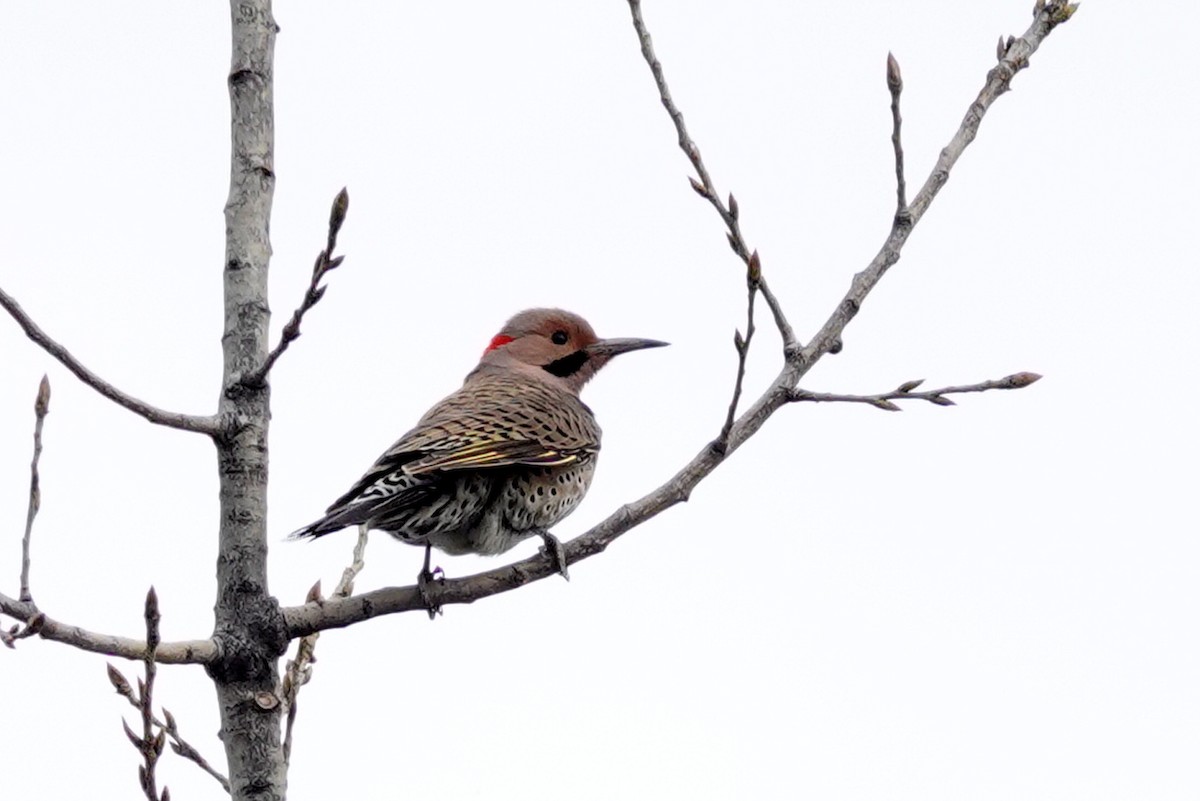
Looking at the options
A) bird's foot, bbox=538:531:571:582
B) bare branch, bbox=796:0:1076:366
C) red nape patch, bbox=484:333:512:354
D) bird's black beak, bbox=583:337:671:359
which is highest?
red nape patch, bbox=484:333:512:354

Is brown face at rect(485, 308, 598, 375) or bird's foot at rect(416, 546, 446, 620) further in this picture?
brown face at rect(485, 308, 598, 375)

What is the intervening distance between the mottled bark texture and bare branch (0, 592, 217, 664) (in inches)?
5.1

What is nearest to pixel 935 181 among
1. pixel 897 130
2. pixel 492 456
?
pixel 897 130

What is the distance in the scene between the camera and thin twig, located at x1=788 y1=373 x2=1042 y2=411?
3744 mm

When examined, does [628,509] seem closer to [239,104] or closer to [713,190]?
[713,190]

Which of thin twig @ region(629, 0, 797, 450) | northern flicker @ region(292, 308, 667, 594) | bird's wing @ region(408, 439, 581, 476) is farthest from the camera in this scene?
bird's wing @ region(408, 439, 581, 476)

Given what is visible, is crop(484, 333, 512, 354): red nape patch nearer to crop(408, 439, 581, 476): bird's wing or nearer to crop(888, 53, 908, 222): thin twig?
crop(408, 439, 581, 476): bird's wing

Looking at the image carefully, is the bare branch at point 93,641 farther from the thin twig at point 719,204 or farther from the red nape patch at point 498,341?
the red nape patch at point 498,341

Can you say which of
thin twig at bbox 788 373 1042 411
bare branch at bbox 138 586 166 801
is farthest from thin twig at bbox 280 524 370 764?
thin twig at bbox 788 373 1042 411

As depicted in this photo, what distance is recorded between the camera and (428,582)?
12.7 ft

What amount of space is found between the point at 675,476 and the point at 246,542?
103 cm

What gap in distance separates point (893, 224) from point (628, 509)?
962mm

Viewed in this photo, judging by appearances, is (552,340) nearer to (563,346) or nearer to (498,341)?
(563,346)

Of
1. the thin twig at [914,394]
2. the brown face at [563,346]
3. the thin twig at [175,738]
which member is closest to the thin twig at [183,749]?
the thin twig at [175,738]
